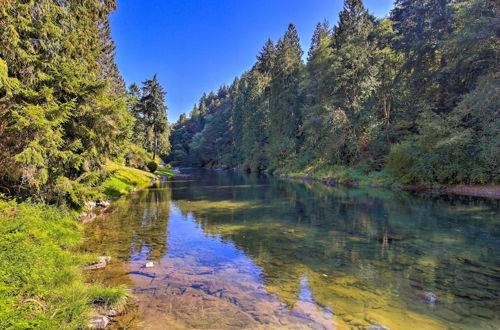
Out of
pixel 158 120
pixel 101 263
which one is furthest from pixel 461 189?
pixel 158 120

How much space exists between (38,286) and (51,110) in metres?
7.01

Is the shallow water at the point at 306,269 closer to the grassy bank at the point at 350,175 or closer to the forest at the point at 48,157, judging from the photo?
the forest at the point at 48,157

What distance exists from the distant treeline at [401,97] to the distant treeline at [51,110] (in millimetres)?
25662

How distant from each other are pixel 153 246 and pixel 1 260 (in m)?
6.19

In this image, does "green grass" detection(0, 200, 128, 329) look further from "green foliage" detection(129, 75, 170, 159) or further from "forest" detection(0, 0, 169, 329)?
"green foliage" detection(129, 75, 170, 159)

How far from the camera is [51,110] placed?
31.0ft

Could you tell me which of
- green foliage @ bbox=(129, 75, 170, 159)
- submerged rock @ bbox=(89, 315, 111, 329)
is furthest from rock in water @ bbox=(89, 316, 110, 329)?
green foliage @ bbox=(129, 75, 170, 159)

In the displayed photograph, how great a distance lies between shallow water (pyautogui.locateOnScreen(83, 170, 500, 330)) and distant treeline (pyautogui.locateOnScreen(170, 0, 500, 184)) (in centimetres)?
1190

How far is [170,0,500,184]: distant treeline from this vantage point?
80.7 feet

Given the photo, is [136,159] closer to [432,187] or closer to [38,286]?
[432,187]

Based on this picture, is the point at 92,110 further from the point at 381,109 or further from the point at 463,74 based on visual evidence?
the point at 381,109

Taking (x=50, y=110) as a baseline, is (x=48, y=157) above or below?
below

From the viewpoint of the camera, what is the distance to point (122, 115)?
13.1 meters

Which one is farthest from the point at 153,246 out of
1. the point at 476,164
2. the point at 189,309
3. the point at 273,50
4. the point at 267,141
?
the point at 273,50
